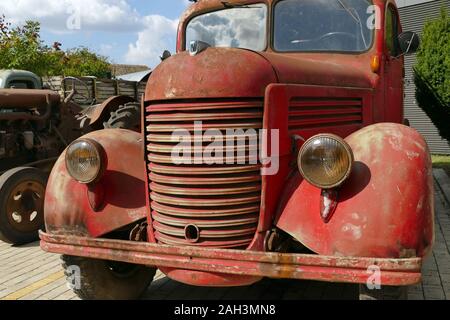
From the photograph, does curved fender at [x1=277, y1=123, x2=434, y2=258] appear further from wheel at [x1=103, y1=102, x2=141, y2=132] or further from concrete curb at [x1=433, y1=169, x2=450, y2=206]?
concrete curb at [x1=433, y1=169, x2=450, y2=206]

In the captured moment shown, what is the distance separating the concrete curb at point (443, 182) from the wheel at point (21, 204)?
5442 mm

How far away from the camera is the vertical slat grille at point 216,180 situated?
2881 mm

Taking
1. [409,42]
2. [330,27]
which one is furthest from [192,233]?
[409,42]

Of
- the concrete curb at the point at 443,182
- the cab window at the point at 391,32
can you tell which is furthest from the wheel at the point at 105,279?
the concrete curb at the point at 443,182

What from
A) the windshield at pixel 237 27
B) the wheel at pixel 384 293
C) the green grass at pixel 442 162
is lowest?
the green grass at pixel 442 162

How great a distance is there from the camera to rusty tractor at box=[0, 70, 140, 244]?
5.88 meters

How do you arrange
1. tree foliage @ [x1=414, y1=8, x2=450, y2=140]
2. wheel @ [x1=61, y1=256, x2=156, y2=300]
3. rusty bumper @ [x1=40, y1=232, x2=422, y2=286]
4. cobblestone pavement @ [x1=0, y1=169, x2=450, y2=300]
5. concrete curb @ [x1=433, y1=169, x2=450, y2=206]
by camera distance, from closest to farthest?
rusty bumper @ [x1=40, y1=232, x2=422, y2=286], wheel @ [x1=61, y1=256, x2=156, y2=300], cobblestone pavement @ [x1=0, y1=169, x2=450, y2=300], concrete curb @ [x1=433, y1=169, x2=450, y2=206], tree foliage @ [x1=414, y1=8, x2=450, y2=140]

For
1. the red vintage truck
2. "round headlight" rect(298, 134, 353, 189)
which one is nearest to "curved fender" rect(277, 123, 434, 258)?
the red vintage truck

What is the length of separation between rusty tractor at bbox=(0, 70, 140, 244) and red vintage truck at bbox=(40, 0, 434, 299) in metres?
2.50

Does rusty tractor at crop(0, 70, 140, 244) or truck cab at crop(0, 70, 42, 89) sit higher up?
truck cab at crop(0, 70, 42, 89)

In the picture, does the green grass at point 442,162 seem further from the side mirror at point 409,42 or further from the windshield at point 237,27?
the windshield at point 237,27

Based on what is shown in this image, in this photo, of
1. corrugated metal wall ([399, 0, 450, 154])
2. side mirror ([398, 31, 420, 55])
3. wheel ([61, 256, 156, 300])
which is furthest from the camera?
corrugated metal wall ([399, 0, 450, 154])

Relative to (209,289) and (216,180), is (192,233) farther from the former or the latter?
(209,289)

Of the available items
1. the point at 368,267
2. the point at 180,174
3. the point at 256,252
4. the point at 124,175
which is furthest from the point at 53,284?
the point at 368,267
